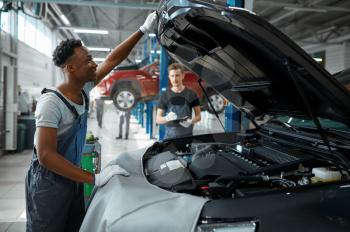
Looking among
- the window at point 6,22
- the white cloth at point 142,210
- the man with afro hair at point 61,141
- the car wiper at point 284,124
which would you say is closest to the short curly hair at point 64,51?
the man with afro hair at point 61,141

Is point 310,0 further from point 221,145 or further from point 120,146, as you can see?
point 221,145

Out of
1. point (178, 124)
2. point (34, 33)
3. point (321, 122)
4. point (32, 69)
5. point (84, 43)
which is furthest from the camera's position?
point (34, 33)

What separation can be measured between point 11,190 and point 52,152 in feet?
11.0

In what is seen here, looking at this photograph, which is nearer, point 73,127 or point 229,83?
point 73,127

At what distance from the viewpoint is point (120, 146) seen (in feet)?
26.6

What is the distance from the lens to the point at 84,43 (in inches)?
238

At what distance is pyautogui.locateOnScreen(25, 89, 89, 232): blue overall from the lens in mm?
1768

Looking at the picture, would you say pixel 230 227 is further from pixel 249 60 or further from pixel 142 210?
pixel 249 60

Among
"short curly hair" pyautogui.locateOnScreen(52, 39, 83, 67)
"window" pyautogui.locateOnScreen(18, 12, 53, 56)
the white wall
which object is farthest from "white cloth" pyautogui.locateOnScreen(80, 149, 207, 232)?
Result: "window" pyautogui.locateOnScreen(18, 12, 53, 56)

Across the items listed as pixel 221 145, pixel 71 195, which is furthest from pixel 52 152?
pixel 221 145

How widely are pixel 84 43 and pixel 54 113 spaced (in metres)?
4.68

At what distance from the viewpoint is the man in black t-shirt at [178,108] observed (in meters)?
3.68

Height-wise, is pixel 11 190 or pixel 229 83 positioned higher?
pixel 229 83

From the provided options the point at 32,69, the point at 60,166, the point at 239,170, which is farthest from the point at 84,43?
the point at 32,69
